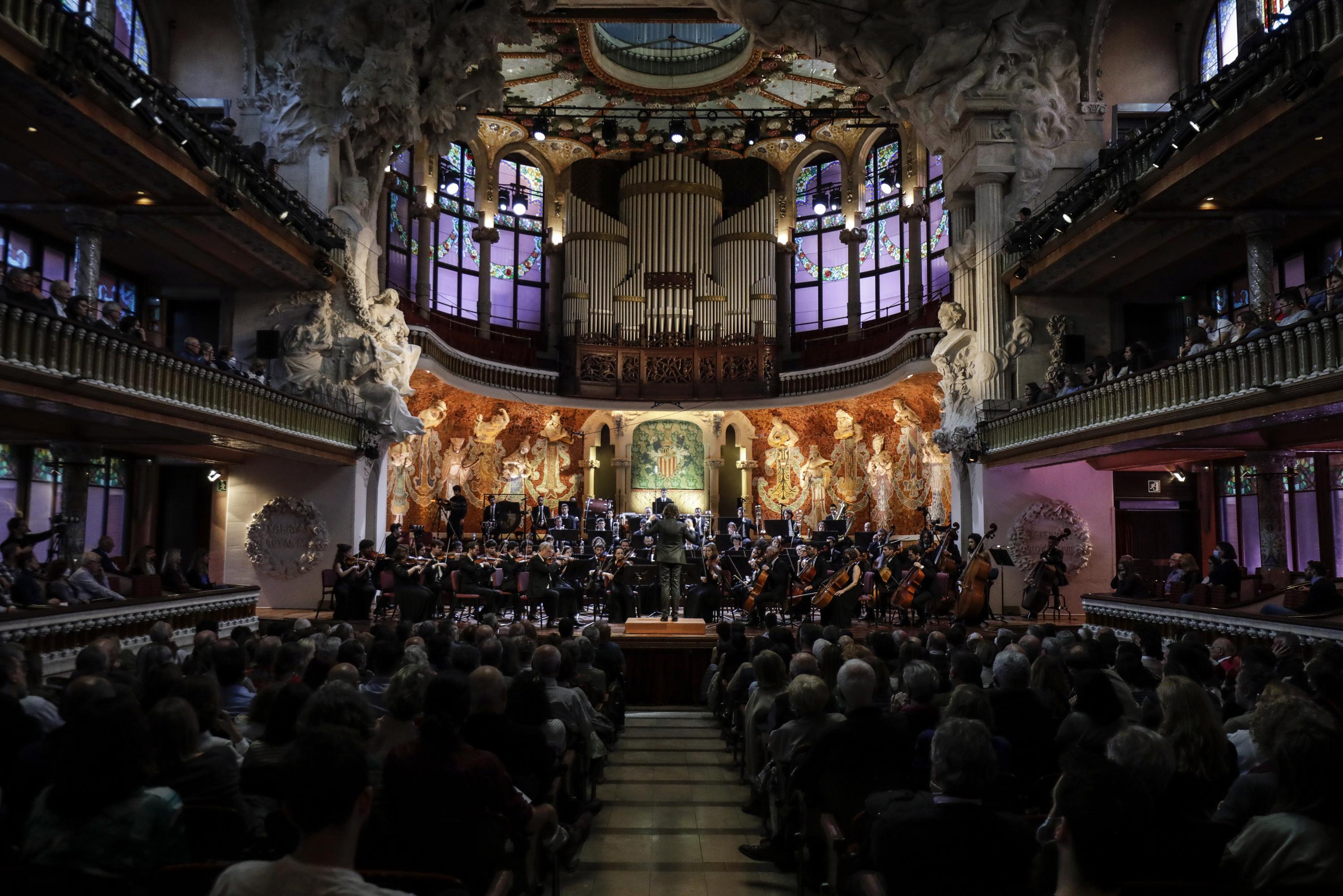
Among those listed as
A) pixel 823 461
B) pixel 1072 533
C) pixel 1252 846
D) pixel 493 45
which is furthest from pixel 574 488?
pixel 1252 846

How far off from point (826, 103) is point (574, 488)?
11.5 m

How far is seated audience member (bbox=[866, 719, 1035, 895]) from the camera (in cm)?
290

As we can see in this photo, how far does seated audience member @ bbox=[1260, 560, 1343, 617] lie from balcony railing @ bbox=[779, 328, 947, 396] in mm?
9953

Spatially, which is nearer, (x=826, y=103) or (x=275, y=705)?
(x=275, y=705)

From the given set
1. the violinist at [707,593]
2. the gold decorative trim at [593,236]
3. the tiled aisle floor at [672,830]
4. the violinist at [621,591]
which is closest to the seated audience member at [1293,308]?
the tiled aisle floor at [672,830]

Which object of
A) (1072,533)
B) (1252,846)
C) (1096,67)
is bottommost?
(1252,846)

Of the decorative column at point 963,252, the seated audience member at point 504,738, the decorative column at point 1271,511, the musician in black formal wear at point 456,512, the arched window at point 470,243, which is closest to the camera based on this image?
the seated audience member at point 504,738

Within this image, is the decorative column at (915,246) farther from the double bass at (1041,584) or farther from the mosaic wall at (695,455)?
the double bass at (1041,584)

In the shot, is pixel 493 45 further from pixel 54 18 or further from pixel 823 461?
pixel 823 461

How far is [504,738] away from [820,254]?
23003 mm

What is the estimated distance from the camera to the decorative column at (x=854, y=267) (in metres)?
24.7

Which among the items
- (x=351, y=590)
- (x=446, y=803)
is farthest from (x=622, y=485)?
(x=446, y=803)

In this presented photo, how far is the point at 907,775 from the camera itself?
429 centimetres

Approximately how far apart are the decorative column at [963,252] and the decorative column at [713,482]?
A: 27.6ft
